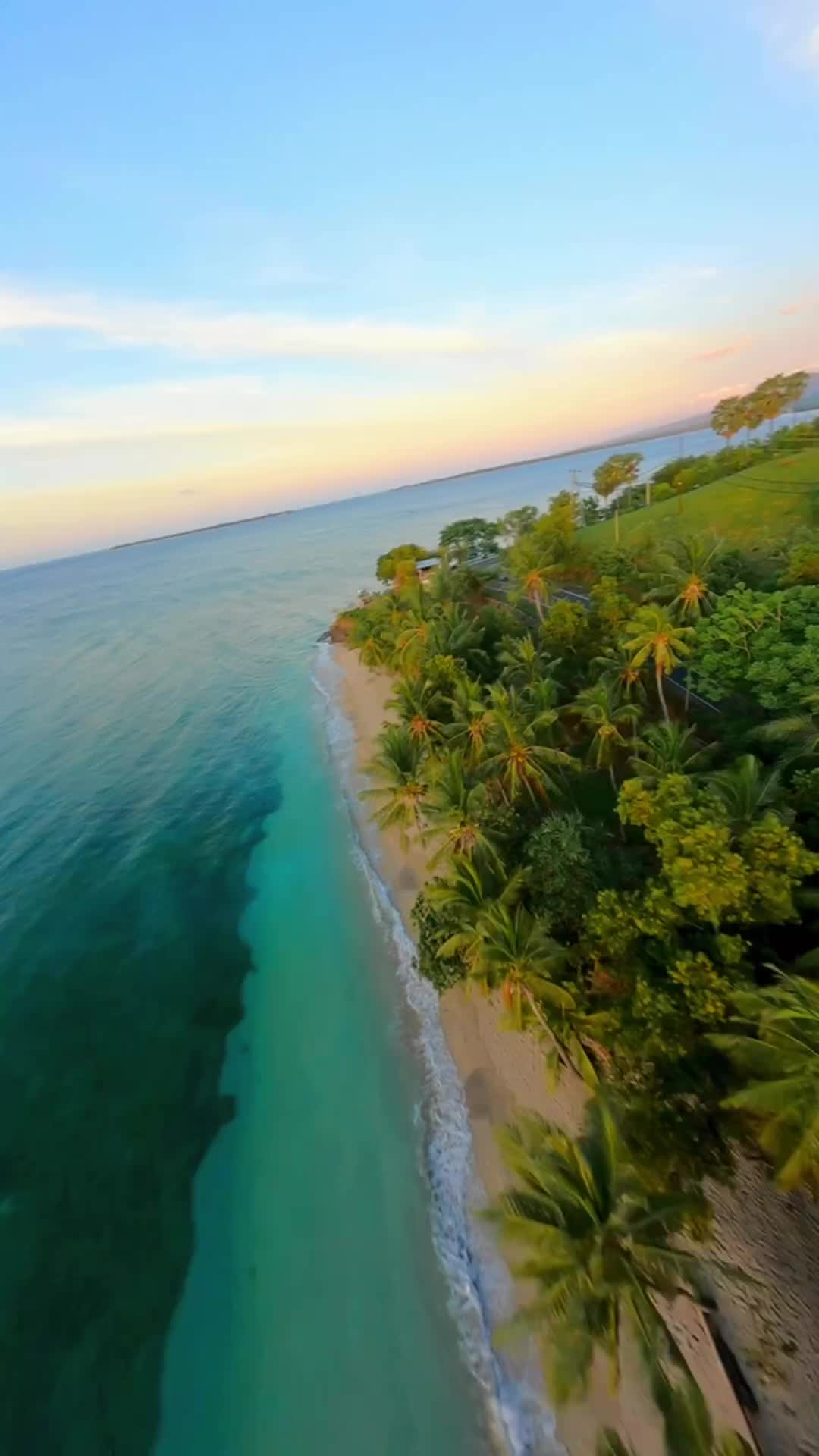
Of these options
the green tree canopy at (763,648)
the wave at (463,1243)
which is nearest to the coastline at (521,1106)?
the wave at (463,1243)

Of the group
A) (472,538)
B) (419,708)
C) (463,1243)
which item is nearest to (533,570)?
(419,708)

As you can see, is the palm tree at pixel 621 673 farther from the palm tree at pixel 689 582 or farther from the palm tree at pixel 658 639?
the palm tree at pixel 689 582

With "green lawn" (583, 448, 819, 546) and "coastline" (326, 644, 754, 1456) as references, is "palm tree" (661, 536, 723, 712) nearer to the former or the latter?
"green lawn" (583, 448, 819, 546)

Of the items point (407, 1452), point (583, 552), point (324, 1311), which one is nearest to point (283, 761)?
point (583, 552)

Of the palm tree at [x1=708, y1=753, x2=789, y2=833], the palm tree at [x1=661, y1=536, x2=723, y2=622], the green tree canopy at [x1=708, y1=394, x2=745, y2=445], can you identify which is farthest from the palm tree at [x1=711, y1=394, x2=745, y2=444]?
the palm tree at [x1=708, y1=753, x2=789, y2=833]

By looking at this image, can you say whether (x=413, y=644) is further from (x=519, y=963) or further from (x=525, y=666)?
(x=519, y=963)
